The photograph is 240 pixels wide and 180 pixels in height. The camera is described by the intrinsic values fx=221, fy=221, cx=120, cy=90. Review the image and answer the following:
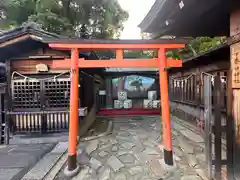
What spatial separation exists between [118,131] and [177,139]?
2861 mm

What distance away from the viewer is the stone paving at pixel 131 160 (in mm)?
5241

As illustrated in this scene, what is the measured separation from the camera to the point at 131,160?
6277 millimetres

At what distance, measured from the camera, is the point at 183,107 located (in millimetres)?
12398

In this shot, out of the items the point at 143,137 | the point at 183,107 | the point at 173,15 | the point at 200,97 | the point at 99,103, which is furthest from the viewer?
the point at 99,103

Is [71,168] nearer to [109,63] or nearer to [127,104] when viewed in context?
[109,63]

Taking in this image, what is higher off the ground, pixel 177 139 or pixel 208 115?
pixel 208 115

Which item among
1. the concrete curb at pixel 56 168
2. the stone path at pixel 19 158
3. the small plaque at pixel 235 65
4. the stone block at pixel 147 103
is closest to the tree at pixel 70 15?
the stone block at pixel 147 103

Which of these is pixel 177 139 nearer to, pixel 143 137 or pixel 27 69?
pixel 143 137

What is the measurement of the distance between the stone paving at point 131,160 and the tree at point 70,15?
11.9 meters

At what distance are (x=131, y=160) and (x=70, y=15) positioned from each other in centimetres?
1776

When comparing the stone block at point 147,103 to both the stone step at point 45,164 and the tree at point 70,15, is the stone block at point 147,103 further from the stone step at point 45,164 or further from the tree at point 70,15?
the stone step at point 45,164

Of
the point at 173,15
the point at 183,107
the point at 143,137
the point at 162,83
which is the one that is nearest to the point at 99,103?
the point at 183,107

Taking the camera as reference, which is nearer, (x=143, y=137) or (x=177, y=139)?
(x=177, y=139)

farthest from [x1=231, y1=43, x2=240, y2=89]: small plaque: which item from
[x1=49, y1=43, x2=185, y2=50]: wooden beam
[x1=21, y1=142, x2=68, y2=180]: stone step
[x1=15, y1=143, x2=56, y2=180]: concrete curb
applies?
[x1=15, y1=143, x2=56, y2=180]: concrete curb
